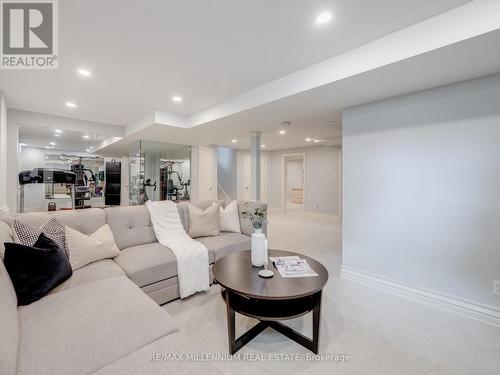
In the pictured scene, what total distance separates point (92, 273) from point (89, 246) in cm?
31

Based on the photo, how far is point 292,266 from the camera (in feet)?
6.20

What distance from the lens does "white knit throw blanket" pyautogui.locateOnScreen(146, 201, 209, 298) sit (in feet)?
7.24

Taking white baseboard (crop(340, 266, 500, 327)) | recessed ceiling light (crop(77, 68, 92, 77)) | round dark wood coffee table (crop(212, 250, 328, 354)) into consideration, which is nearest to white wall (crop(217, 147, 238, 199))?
recessed ceiling light (crop(77, 68, 92, 77))

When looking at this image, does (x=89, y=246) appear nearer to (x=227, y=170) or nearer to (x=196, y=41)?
(x=196, y=41)

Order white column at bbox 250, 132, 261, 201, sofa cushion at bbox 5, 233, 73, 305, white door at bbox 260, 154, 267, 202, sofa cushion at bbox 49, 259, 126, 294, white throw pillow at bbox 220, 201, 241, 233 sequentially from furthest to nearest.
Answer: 1. white door at bbox 260, 154, 267, 202
2. white column at bbox 250, 132, 261, 201
3. white throw pillow at bbox 220, 201, 241, 233
4. sofa cushion at bbox 49, 259, 126, 294
5. sofa cushion at bbox 5, 233, 73, 305

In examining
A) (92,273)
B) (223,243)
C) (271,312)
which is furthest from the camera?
(223,243)

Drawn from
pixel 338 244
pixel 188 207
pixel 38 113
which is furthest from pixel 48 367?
pixel 38 113

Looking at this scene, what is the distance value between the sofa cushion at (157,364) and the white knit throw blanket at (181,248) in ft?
3.90

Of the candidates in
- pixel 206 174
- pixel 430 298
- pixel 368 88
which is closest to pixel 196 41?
pixel 368 88

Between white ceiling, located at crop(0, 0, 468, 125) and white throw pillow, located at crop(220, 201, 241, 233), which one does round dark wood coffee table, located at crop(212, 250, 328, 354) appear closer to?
white throw pillow, located at crop(220, 201, 241, 233)

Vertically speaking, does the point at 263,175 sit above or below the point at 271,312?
above

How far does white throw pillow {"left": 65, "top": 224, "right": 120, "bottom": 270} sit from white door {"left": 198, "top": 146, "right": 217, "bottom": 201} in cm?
391

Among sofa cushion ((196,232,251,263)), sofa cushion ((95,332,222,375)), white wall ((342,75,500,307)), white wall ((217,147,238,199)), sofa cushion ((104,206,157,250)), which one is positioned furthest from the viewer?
white wall ((217,147,238,199))

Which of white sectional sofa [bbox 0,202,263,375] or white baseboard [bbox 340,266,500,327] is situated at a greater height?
white sectional sofa [bbox 0,202,263,375]
